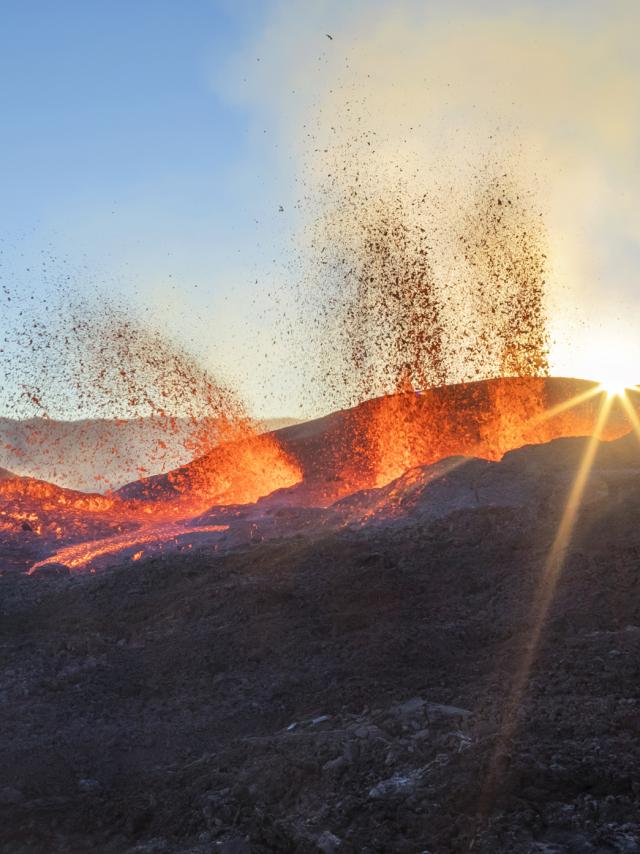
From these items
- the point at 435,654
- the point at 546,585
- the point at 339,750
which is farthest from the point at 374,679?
the point at 546,585

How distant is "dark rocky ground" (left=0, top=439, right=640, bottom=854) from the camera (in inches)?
275

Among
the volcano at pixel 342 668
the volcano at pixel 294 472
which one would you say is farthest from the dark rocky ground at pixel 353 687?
the volcano at pixel 294 472

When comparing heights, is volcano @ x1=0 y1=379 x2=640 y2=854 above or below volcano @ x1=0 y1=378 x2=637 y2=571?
below

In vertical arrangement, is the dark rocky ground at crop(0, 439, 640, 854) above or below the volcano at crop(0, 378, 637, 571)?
below

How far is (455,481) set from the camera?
17969mm

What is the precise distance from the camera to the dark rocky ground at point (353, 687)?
697 centimetres

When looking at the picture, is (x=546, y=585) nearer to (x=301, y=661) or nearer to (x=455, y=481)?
(x=301, y=661)

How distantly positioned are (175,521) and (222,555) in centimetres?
643

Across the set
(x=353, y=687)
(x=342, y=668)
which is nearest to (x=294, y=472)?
(x=342, y=668)

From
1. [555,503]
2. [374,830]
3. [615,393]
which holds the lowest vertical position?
[374,830]

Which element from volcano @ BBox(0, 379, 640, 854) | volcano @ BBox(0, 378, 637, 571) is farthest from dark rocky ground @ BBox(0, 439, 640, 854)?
volcano @ BBox(0, 378, 637, 571)

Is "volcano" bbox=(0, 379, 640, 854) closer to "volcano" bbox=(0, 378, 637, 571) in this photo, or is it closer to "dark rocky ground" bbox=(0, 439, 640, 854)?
"dark rocky ground" bbox=(0, 439, 640, 854)

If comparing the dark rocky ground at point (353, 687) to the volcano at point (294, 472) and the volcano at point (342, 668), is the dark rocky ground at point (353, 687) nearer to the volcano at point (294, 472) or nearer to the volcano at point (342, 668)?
the volcano at point (342, 668)

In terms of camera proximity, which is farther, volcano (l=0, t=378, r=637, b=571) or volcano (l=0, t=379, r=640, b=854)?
volcano (l=0, t=378, r=637, b=571)
